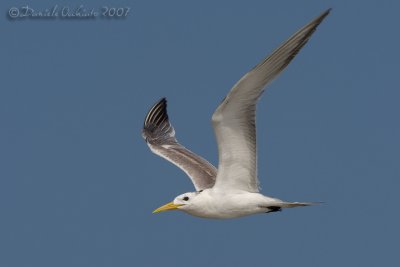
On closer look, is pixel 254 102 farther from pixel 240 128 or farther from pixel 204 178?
pixel 204 178

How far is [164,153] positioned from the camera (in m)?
22.9

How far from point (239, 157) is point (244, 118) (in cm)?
104

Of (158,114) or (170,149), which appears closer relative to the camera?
(170,149)

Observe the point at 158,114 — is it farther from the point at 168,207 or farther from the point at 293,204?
the point at 293,204

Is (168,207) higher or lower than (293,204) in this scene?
higher

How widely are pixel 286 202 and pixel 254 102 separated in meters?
2.34

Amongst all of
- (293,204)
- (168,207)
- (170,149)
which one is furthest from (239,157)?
(170,149)

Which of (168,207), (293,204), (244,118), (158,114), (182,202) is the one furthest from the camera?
(158,114)

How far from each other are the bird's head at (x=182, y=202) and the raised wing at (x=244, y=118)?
0.66 metres

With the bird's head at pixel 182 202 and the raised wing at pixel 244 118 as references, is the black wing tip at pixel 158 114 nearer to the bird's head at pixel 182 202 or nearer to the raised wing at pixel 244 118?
the bird's head at pixel 182 202

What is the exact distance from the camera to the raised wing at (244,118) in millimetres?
16094

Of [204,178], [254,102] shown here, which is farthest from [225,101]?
[204,178]

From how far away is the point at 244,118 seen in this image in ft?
57.1

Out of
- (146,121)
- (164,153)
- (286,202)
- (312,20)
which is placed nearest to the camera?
(312,20)
